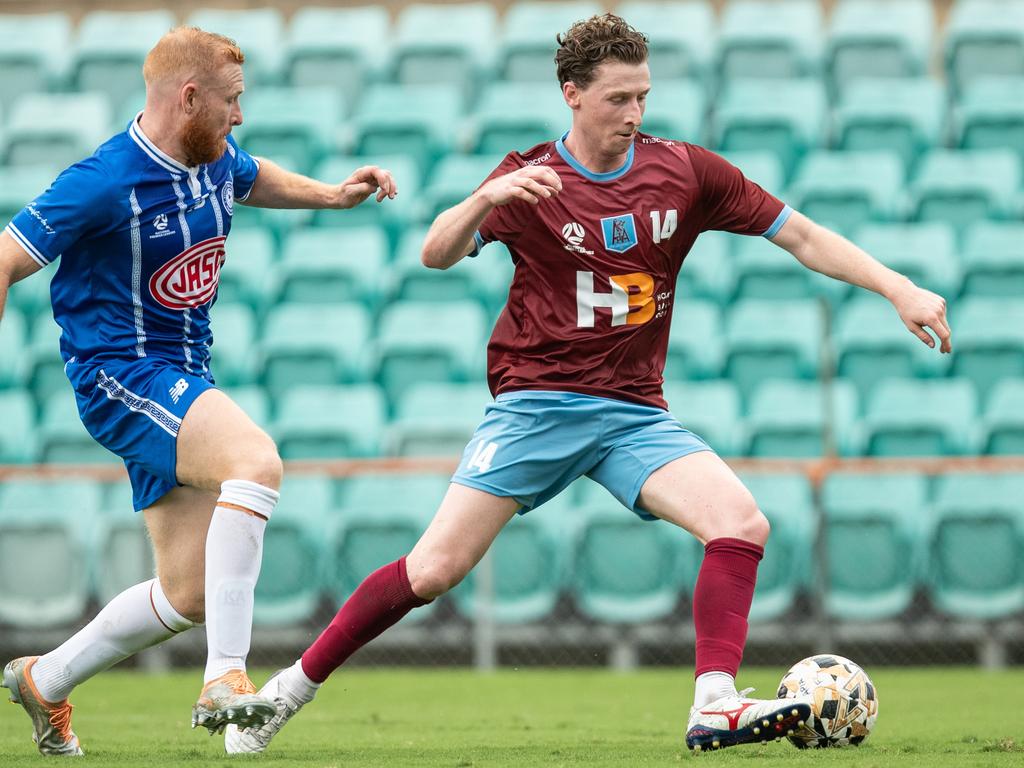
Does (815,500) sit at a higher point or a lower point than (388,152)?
lower

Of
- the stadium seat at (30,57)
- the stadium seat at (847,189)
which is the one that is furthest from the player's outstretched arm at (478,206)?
the stadium seat at (30,57)

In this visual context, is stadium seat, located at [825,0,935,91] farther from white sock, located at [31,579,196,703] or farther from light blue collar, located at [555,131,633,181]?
white sock, located at [31,579,196,703]

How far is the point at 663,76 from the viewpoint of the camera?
44.5 feet

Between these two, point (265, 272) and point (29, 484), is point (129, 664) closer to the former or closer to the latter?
point (29, 484)

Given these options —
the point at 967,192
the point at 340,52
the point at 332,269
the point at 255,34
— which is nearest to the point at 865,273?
the point at 332,269

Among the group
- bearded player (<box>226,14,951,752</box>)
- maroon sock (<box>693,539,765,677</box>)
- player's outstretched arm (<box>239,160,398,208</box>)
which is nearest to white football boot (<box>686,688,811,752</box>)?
maroon sock (<box>693,539,765,677</box>)

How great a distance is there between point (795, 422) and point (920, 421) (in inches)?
31.2

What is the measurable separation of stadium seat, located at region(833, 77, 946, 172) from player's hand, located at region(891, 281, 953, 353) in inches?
311

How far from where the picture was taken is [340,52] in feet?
46.8

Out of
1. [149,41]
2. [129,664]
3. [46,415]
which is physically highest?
[149,41]

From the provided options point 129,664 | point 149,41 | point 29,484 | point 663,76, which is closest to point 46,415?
point 29,484

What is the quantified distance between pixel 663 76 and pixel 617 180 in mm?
8646

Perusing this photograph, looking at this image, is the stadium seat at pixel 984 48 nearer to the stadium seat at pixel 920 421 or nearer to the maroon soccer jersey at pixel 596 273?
the stadium seat at pixel 920 421

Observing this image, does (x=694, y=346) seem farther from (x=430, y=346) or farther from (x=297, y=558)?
(x=297, y=558)
